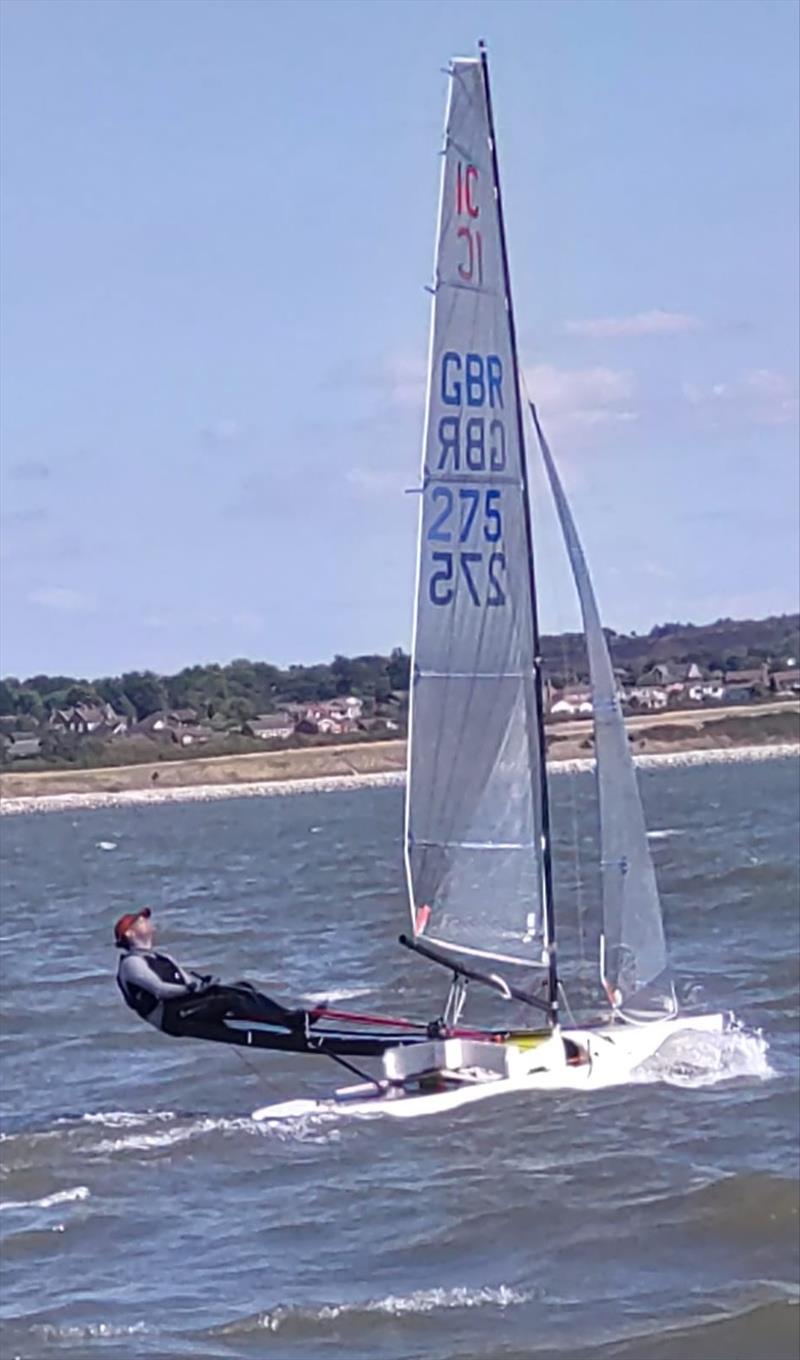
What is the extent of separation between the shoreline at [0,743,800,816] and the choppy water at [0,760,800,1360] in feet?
326

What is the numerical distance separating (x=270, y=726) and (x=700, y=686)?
25.9m

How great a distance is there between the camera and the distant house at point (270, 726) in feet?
454

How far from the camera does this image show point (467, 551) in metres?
15.7

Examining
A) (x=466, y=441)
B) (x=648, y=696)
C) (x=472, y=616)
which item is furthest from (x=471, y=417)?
(x=648, y=696)

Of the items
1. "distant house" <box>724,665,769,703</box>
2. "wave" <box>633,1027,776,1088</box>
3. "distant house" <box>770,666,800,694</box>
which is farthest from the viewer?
"distant house" <box>724,665,769,703</box>

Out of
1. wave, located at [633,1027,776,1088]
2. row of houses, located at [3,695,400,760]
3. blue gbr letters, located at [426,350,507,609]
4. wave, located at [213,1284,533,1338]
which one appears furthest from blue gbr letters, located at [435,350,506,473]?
row of houses, located at [3,695,400,760]

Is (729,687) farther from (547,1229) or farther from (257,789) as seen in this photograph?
(547,1229)

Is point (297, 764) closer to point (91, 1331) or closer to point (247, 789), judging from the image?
point (247, 789)

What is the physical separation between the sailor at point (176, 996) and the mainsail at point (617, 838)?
2.24 metres

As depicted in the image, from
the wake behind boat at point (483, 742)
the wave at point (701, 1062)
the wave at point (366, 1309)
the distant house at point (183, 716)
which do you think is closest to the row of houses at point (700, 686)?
the distant house at point (183, 716)

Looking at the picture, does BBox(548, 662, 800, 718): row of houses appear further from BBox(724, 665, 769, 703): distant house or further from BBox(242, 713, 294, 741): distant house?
BBox(242, 713, 294, 741): distant house

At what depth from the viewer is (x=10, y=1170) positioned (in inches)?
580

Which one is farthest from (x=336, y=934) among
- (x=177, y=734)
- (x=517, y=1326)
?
(x=177, y=734)

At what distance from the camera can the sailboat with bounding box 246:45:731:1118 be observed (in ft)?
50.9
